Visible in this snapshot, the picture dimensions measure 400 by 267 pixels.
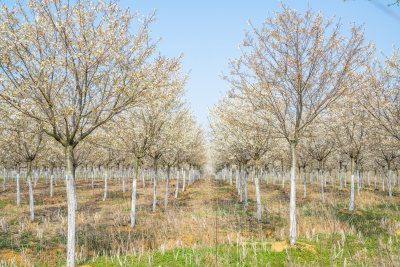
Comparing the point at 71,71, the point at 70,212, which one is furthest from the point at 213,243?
the point at 71,71

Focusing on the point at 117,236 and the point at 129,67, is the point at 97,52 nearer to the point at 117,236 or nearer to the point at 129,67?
the point at 129,67

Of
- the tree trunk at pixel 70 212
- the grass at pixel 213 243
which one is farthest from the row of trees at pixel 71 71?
the grass at pixel 213 243

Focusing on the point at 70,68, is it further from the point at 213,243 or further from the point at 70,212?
the point at 213,243

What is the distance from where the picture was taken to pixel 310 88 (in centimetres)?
Answer: 1023

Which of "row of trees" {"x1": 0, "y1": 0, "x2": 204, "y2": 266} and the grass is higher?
"row of trees" {"x1": 0, "y1": 0, "x2": 204, "y2": 266}

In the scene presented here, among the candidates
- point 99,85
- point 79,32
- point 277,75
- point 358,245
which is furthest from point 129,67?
point 358,245

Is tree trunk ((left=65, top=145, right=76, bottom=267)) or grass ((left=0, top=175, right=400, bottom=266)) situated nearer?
grass ((left=0, top=175, right=400, bottom=266))

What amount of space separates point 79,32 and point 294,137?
973 cm

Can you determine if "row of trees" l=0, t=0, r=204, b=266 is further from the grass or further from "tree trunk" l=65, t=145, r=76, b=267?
the grass

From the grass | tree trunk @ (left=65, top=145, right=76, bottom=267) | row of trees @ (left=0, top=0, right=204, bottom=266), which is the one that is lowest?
the grass

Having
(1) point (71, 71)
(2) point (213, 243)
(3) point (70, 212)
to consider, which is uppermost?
(1) point (71, 71)

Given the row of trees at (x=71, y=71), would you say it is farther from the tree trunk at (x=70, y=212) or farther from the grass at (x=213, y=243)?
the grass at (x=213, y=243)

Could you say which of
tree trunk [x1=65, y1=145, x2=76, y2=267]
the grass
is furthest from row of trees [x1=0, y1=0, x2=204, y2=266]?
the grass

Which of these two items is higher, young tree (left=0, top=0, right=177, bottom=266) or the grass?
young tree (left=0, top=0, right=177, bottom=266)
